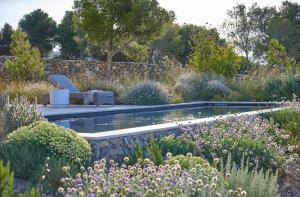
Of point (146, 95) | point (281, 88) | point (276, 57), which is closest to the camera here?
point (146, 95)

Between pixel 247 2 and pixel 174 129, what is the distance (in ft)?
91.4

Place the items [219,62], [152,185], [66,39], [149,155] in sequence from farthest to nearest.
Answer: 1. [66,39]
2. [219,62]
3. [149,155]
4. [152,185]

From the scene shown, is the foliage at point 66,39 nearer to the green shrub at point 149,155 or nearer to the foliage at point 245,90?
the foliage at point 245,90

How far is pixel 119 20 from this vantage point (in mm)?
19797

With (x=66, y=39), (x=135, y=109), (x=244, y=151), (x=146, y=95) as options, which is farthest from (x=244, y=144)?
(x=66, y=39)

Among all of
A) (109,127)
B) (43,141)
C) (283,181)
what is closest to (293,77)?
(109,127)

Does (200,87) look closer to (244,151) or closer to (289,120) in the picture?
(289,120)

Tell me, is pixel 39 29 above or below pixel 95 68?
above

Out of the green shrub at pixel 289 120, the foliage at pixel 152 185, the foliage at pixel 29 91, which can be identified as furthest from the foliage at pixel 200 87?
the foliage at pixel 152 185

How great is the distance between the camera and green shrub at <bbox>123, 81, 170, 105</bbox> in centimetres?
1328

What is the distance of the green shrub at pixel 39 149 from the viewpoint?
16.4ft

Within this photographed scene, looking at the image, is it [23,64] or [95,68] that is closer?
[23,64]

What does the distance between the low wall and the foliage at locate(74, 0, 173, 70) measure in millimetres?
911

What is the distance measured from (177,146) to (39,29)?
24.3 meters
